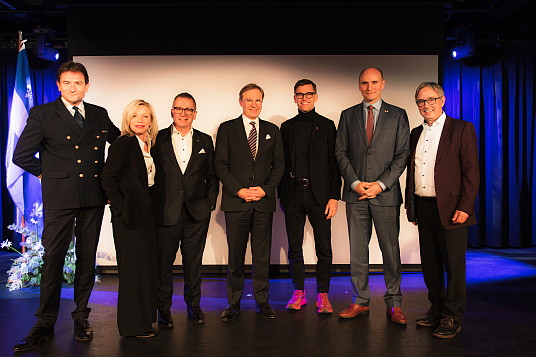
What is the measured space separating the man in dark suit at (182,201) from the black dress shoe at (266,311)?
481 millimetres

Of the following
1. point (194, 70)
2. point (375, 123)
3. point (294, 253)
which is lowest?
point (294, 253)

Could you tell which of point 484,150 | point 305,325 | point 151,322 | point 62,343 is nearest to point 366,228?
point 305,325

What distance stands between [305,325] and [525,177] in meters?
5.31

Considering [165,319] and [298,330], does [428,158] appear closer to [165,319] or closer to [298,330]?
[298,330]

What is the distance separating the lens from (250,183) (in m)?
4.09

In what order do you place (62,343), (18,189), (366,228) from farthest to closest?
(18,189), (366,228), (62,343)

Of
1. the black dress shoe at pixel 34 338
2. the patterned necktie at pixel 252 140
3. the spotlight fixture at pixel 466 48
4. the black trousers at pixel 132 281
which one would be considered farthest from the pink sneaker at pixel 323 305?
the spotlight fixture at pixel 466 48

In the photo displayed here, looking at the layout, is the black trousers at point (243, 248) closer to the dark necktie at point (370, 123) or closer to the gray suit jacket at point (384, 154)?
the gray suit jacket at point (384, 154)

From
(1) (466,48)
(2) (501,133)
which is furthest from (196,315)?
(2) (501,133)

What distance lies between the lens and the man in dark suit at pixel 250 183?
13.4 feet

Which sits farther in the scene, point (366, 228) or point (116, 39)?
point (116, 39)

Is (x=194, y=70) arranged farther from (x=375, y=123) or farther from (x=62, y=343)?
(x=62, y=343)


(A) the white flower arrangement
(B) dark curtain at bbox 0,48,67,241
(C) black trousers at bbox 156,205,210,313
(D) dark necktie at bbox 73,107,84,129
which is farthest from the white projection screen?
(B) dark curtain at bbox 0,48,67,241

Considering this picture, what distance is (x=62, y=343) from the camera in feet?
11.6
